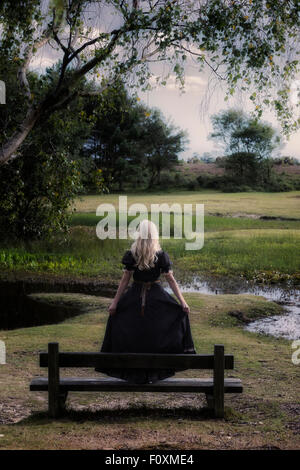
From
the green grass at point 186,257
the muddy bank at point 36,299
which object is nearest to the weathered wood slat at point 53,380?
the muddy bank at point 36,299

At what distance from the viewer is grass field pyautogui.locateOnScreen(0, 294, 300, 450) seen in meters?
5.64

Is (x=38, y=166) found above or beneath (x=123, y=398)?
above

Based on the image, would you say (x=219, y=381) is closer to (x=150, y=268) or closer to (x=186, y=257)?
(x=150, y=268)

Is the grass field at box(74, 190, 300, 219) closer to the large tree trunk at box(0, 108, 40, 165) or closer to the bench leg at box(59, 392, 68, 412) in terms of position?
the large tree trunk at box(0, 108, 40, 165)

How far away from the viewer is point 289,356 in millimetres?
10930

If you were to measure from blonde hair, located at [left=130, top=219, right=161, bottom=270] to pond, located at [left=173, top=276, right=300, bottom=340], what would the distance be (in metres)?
7.36

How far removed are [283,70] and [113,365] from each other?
36.1 feet

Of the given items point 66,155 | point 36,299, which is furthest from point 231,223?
point 36,299

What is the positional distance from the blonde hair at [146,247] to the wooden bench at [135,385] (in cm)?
115

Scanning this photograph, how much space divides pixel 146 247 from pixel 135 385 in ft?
5.67

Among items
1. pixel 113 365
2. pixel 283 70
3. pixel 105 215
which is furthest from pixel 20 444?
pixel 105 215

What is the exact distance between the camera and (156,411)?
688cm

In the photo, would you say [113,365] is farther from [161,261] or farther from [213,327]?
[213,327]
